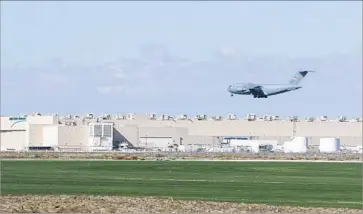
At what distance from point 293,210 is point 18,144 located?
520 feet

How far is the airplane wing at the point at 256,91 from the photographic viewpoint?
16438 cm

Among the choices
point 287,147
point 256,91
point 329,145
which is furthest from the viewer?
point 329,145

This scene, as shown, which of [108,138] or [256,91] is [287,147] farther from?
[108,138]

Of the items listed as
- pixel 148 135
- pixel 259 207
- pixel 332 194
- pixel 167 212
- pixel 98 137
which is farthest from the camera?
pixel 148 135

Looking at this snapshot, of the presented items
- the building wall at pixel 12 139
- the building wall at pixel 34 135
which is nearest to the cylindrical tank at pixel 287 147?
the building wall at pixel 34 135

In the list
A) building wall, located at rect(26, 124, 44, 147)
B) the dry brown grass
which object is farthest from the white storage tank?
the dry brown grass

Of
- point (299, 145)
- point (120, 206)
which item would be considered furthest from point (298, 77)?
point (120, 206)

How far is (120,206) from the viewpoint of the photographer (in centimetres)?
3281

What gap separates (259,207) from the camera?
111ft

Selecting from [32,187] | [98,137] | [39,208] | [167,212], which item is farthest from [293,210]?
[98,137]

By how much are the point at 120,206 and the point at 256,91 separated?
13355 cm

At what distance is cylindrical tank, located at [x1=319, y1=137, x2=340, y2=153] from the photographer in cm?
18154

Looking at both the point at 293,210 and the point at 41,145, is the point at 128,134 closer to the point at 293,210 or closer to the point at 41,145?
the point at 41,145

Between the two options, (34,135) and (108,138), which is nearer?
(108,138)
